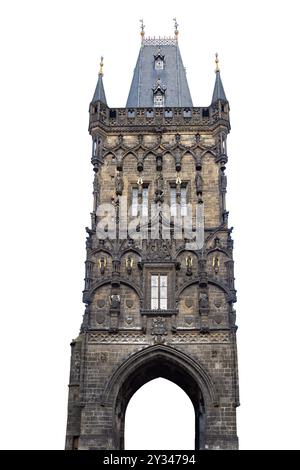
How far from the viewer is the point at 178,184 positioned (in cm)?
3288

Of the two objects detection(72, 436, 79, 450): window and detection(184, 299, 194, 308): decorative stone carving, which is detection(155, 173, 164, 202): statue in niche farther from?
detection(72, 436, 79, 450): window

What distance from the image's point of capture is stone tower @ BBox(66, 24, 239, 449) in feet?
93.6

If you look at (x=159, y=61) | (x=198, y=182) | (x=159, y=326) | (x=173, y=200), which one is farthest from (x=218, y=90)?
(x=159, y=326)

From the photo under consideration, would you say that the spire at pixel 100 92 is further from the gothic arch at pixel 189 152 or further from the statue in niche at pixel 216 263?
the statue in niche at pixel 216 263

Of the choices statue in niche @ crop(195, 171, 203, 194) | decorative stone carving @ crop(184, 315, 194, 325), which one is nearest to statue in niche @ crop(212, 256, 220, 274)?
decorative stone carving @ crop(184, 315, 194, 325)

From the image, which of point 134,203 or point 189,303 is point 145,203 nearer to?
point 134,203

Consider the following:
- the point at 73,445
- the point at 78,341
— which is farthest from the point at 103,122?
the point at 73,445

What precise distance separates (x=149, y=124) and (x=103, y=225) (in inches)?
245

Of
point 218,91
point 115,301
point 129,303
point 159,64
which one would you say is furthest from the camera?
point 159,64

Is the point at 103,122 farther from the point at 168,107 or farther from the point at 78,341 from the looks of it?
the point at 78,341

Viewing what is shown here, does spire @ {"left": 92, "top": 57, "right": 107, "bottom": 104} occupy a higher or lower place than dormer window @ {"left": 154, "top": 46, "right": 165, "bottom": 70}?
lower

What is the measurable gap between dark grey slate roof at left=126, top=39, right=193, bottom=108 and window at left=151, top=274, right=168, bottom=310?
11000mm

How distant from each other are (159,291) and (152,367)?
11.6 ft

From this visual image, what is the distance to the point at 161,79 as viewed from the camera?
38875 millimetres
